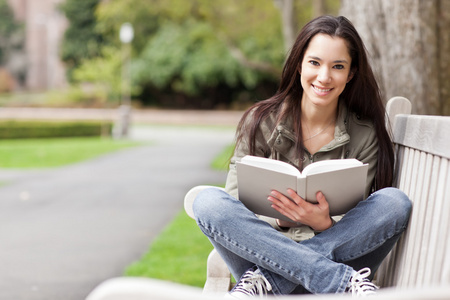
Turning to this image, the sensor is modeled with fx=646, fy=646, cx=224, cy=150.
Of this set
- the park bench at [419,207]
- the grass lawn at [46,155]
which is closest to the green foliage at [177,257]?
the park bench at [419,207]

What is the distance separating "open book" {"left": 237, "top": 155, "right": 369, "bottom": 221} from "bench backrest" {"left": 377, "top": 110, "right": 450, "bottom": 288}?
0.22m

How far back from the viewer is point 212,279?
2.78m

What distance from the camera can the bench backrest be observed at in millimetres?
2010

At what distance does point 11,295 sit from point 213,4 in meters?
15.2

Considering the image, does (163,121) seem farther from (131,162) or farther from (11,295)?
(11,295)

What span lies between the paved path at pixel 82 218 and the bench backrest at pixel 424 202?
257 centimetres

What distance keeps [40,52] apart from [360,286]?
175 ft

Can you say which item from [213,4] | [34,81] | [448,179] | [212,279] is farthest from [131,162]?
[34,81]

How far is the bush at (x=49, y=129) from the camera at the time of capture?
23.0 meters

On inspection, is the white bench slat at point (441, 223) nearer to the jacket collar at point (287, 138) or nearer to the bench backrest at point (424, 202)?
the bench backrest at point (424, 202)

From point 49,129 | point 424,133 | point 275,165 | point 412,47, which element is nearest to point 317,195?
point 275,165

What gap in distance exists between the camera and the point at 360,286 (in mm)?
2205

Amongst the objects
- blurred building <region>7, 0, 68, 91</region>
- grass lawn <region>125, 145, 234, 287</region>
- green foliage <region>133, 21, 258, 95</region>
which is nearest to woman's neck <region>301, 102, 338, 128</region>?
grass lawn <region>125, 145, 234, 287</region>

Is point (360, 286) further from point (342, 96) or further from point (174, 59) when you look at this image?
point (174, 59)
